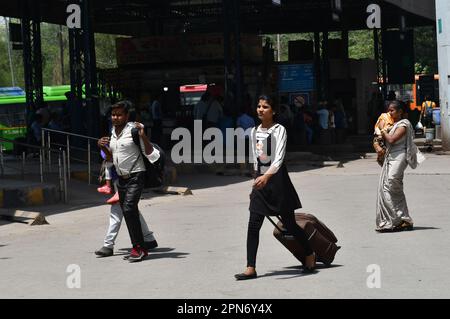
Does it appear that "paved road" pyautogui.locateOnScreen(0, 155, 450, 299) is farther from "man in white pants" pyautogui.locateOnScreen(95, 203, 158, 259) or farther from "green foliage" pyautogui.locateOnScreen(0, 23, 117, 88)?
"green foliage" pyautogui.locateOnScreen(0, 23, 117, 88)

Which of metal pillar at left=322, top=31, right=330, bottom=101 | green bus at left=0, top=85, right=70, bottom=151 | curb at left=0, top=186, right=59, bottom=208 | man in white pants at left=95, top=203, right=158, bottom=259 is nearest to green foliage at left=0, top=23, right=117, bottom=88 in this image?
green bus at left=0, top=85, right=70, bottom=151

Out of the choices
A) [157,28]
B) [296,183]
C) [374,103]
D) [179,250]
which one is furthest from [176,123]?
[179,250]

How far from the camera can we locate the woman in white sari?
13305mm

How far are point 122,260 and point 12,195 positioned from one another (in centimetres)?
701

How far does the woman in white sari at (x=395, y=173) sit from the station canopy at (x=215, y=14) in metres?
21.1

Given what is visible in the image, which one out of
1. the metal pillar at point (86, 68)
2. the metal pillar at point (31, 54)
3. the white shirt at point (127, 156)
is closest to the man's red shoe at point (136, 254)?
the white shirt at point (127, 156)

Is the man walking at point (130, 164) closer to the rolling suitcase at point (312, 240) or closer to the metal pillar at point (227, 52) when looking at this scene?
the rolling suitcase at point (312, 240)

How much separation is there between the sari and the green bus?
115 feet

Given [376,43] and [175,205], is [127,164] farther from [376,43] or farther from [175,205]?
[376,43]

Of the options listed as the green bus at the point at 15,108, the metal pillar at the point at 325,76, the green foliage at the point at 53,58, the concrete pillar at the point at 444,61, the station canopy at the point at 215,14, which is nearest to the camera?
the concrete pillar at the point at 444,61

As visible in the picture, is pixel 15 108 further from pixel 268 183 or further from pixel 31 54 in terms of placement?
pixel 268 183

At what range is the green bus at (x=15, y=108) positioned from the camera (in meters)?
47.9

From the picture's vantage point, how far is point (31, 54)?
31.4 meters
